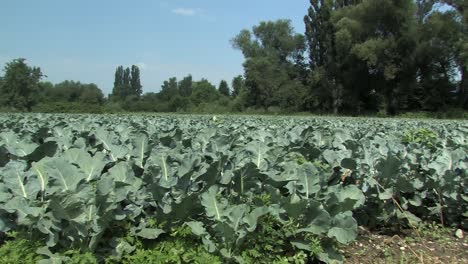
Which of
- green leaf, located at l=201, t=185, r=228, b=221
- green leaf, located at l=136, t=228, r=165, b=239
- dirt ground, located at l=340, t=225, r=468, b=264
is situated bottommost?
dirt ground, located at l=340, t=225, r=468, b=264

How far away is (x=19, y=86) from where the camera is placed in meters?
56.2

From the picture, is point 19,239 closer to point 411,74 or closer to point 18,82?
point 411,74

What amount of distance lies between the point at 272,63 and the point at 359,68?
16.4 meters

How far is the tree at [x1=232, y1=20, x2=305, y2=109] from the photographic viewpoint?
61.2 m

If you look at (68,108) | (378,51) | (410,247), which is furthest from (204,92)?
(410,247)

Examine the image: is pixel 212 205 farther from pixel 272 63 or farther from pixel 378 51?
pixel 272 63

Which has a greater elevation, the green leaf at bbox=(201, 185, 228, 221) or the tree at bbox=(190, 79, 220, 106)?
the tree at bbox=(190, 79, 220, 106)

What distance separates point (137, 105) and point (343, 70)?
34.3 m

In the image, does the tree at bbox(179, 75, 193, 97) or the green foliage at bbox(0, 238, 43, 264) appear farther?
the tree at bbox(179, 75, 193, 97)

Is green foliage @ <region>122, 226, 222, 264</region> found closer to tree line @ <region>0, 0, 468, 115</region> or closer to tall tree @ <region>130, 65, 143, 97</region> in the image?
tree line @ <region>0, 0, 468, 115</region>

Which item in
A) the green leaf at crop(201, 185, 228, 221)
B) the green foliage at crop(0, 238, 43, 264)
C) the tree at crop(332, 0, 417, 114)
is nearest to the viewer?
the green foliage at crop(0, 238, 43, 264)

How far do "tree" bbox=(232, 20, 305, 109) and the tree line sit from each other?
0.15 metres

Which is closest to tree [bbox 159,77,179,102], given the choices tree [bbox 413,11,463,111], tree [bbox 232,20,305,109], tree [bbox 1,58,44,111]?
tree [bbox 232,20,305,109]

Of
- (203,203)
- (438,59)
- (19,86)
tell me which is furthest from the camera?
(19,86)
